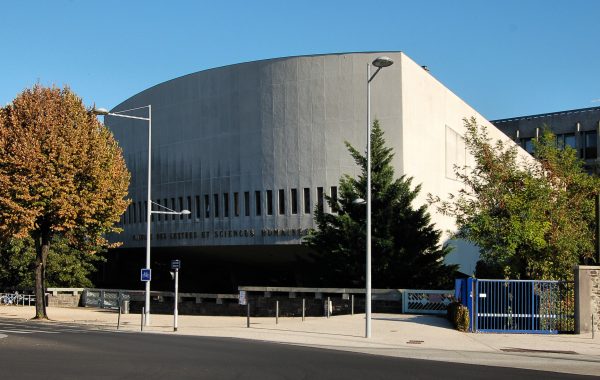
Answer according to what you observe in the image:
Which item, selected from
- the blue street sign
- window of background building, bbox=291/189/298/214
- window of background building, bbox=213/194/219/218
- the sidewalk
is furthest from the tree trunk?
window of background building, bbox=213/194/219/218

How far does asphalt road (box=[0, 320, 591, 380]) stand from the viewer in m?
12.8

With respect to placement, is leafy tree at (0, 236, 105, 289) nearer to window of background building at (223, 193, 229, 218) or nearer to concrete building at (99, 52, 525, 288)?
concrete building at (99, 52, 525, 288)

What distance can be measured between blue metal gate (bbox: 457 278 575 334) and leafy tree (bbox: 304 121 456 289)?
11.0 metres

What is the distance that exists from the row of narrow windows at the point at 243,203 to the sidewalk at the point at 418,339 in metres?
14.0

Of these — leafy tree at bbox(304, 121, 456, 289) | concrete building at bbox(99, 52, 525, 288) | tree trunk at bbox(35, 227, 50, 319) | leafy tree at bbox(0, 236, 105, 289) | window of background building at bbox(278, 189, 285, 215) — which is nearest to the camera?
tree trunk at bbox(35, 227, 50, 319)

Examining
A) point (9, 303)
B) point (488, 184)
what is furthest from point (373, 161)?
point (9, 303)

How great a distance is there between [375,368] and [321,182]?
102 ft

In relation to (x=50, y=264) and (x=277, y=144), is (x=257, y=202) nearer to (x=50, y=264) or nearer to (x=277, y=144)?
(x=277, y=144)

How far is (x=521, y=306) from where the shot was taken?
23656mm

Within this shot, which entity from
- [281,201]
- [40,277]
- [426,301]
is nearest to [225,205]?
[281,201]

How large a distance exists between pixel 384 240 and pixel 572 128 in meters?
62.5

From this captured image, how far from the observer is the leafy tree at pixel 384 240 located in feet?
115

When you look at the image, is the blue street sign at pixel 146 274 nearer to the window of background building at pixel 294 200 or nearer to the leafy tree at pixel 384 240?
the leafy tree at pixel 384 240

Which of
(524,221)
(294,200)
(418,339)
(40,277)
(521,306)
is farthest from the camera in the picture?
(294,200)
